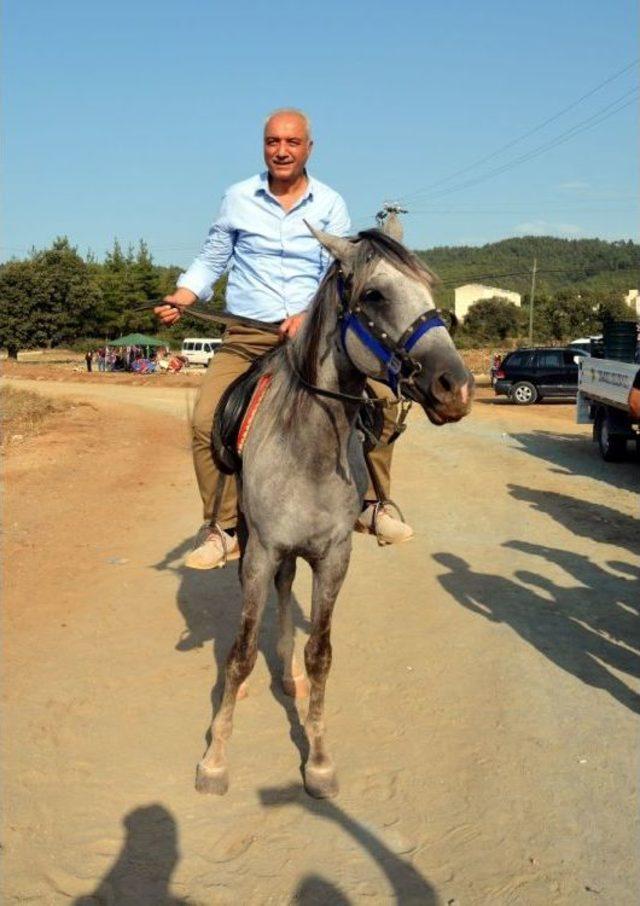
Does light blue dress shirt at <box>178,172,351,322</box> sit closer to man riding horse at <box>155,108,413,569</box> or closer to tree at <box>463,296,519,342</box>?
man riding horse at <box>155,108,413,569</box>

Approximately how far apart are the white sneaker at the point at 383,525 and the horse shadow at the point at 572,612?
175cm

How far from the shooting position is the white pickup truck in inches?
602

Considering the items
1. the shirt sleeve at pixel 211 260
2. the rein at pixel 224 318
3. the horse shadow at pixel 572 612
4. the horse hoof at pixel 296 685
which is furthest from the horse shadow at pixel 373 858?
the shirt sleeve at pixel 211 260

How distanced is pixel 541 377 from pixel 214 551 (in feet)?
88.7

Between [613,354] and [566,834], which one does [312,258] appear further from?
[613,354]

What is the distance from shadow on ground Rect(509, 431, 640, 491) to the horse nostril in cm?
1106

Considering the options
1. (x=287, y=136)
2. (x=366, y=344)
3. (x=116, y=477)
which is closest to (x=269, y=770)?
(x=366, y=344)

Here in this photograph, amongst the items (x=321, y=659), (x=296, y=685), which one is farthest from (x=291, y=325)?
(x=296, y=685)

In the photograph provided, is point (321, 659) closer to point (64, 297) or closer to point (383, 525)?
point (383, 525)

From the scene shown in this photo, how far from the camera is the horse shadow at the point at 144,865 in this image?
360 cm

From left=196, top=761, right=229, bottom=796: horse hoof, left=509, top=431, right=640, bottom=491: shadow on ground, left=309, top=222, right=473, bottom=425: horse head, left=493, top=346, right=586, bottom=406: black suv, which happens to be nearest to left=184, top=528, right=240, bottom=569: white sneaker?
left=196, top=761, right=229, bottom=796: horse hoof

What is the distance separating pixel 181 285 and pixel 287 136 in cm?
119

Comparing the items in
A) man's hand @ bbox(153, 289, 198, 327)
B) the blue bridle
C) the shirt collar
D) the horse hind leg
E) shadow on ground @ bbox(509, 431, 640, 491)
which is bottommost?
shadow on ground @ bbox(509, 431, 640, 491)

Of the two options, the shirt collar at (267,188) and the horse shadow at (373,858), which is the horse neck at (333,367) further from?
the horse shadow at (373,858)
